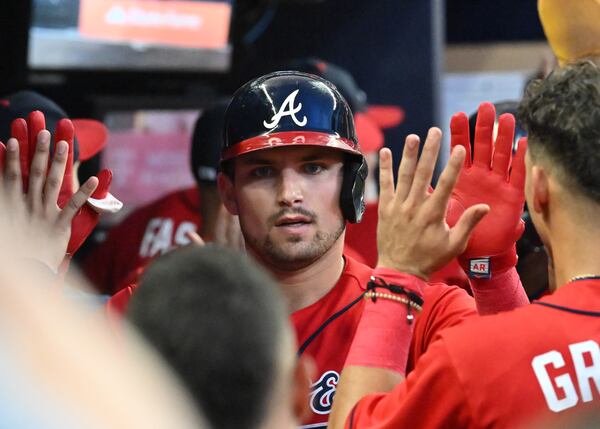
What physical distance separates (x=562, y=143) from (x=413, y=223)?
0.30m

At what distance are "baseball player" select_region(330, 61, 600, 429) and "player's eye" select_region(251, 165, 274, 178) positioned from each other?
2.14ft

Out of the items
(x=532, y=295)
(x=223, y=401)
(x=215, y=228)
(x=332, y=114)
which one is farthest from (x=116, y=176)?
(x=223, y=401)

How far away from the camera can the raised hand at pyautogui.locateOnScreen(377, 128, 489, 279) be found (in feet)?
5.98

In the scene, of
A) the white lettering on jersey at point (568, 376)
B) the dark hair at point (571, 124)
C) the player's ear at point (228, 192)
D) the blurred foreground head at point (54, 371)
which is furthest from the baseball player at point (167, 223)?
the blurred foreground head at point (54, 371)

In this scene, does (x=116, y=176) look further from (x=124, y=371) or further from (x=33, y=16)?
(x=124, y=371)

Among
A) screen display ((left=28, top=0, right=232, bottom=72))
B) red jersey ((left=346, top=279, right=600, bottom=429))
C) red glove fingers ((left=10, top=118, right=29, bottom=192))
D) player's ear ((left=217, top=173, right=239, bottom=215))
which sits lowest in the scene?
red jersey ((left=346, top=279, right=600, bottom=429))

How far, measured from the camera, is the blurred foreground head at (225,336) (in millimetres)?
1059

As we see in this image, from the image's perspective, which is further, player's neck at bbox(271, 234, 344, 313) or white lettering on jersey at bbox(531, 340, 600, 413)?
player's neck at bbox(271, 234, 344, 313)

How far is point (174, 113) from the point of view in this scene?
A: 212 inches

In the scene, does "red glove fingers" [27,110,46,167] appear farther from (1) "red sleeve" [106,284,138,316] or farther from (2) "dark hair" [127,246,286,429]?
(2) "dark hair" [127,246,286,429]

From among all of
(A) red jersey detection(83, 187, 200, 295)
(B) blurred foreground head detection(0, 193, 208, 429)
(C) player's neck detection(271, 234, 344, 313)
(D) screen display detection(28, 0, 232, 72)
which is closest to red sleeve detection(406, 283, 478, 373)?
(C) player's neck detection(271, 234, 344, 313)

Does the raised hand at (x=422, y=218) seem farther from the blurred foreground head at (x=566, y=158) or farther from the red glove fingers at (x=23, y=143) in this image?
the red glove fingers at (x=23, y=143)

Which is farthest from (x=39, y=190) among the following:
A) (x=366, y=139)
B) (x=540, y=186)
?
(x=366, y=139)

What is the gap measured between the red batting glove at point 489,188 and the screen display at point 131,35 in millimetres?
2992
